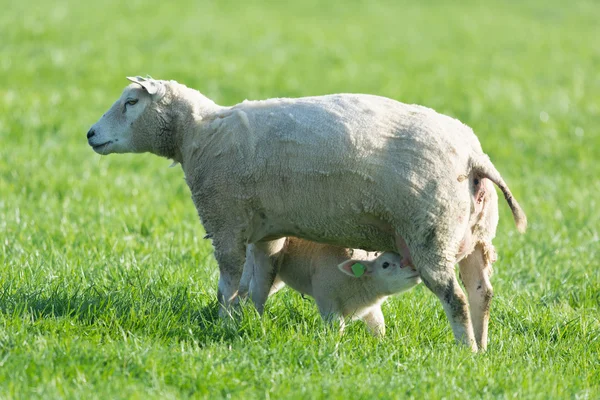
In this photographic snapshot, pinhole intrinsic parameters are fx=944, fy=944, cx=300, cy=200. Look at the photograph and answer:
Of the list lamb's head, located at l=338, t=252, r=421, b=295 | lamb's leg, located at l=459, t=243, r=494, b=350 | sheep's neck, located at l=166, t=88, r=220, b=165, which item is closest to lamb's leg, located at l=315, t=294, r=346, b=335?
lamb's head, located at l=338, t=252, r=421, b=295

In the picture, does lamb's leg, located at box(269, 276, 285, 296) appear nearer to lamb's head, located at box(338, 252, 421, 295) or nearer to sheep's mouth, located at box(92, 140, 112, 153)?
lamb's head, located at box(338, 252, 421, 295)

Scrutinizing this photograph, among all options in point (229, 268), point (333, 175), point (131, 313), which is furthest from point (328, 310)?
point (131, 313)

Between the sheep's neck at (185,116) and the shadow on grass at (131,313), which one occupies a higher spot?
the sheep's neck at (185,116)

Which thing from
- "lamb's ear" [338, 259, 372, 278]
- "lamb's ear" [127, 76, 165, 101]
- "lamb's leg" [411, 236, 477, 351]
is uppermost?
"lamb's ear" [127, 76, 165, 101]

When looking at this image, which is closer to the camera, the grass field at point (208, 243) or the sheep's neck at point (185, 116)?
the grass field at point (208, 243)

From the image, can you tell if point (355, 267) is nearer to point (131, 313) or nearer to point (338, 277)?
point (338, 277)

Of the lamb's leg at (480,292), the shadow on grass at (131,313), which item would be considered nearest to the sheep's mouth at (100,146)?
the shadow on grass at (131,313)

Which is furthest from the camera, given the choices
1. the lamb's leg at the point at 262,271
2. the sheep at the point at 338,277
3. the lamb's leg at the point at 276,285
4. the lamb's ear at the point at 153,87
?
the lamb's leg at the point at 276,285

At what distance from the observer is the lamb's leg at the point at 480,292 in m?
5.44

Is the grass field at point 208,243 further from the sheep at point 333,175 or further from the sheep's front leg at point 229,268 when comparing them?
the sheep at point 333,175

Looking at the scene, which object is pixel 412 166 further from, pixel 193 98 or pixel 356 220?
pixel 193 98

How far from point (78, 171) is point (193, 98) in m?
4.21

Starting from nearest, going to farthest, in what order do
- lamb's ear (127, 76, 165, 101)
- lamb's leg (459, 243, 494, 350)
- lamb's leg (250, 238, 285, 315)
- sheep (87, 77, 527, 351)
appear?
sheep (87, 77, 527, 351), lamb's leg (459, 243, 494, 350), lamb's ear (127, 76, 165, 101), lamb's leg (250, 238, 285, 315)

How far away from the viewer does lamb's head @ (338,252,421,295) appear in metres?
5.64
